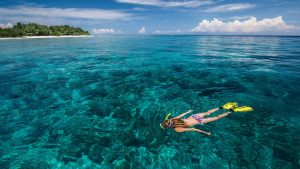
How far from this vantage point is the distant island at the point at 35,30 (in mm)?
100750

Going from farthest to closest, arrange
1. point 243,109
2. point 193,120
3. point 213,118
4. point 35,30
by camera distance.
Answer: point 35,30 → point 243,109 → point 213,118 → point 193,120

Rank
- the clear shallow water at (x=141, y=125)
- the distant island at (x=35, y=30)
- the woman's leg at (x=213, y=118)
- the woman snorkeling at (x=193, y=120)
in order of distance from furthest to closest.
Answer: the distant island at (x=35, y=30), the woman's leg at (x=213, y=118), the woman snorkeling at (x=193, y=120), the clear shallow water at (x=141, y=125)

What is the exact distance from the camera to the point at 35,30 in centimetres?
11688

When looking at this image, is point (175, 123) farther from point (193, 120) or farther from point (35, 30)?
point (35, 30)

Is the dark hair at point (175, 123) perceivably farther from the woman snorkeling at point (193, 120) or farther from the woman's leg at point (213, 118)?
the woman's leg at point (213, 118)

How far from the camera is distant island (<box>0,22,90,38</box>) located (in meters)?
101

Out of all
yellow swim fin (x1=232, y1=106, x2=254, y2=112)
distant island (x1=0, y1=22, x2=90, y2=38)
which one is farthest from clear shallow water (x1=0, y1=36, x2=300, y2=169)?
distant island (x1=0, y1=22, x2=90, y2=38)

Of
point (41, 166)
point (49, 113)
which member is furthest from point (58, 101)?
point (41, 166)

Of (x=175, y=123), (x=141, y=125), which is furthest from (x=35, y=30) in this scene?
(x=175, y=123)

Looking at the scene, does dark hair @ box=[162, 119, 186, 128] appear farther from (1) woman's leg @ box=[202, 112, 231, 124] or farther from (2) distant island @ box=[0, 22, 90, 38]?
(2) distant island @ box=[0, 22, 90, 38]

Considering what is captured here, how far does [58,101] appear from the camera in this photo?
41.3 ft

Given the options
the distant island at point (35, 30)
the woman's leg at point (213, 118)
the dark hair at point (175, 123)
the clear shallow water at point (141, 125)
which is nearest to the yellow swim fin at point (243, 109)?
the clear shallow water at point (141, 125)

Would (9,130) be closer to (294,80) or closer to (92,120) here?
(92,120)

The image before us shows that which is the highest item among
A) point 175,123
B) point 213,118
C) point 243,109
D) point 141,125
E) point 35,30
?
point 35,30
